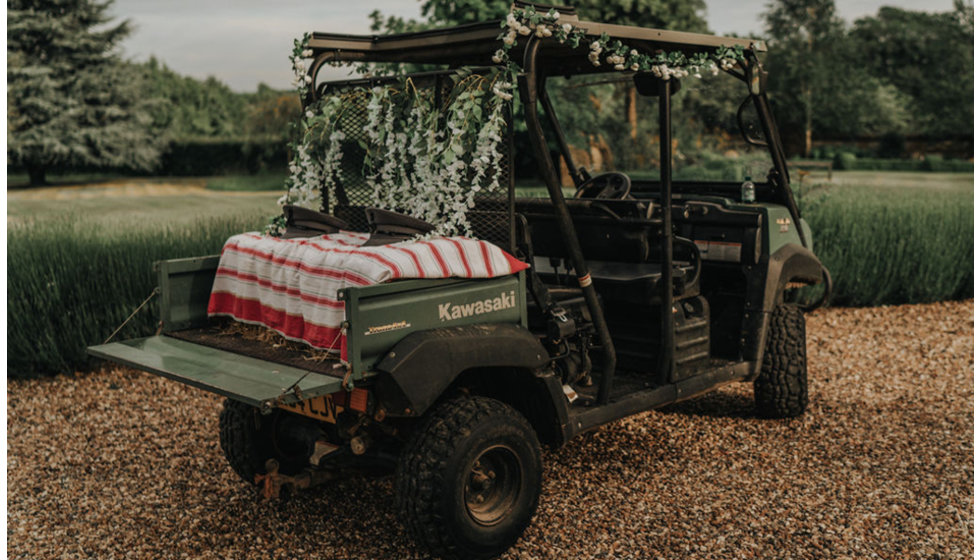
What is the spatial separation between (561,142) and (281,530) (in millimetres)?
2869

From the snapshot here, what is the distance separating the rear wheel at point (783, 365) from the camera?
5.04 meters

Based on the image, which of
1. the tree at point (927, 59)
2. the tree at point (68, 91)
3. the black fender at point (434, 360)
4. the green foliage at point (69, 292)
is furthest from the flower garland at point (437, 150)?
the tree at point (927, 59)

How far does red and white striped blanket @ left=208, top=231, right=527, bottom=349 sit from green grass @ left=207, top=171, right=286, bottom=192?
2200 centimetres

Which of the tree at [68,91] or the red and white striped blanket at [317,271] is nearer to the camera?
the red and white striped blanket at [317,271]

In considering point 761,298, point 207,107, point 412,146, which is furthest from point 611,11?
point 207,107

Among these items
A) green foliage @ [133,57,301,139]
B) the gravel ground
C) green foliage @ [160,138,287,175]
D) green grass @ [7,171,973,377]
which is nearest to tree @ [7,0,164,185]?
green foliage @ [133,57,301,139]

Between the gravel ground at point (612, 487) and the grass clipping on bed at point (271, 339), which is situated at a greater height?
the grass clipping on bed at point (271, 339)

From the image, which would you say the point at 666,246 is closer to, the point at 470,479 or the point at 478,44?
the point at 478,44

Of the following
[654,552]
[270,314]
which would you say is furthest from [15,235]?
[654,552]

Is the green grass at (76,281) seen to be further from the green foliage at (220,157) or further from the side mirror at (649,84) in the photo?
the green foliage at (220,157)

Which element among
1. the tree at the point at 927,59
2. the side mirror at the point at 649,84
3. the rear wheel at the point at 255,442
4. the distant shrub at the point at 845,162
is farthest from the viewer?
the tree at the point at 927,59

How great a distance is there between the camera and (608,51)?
12.5ft

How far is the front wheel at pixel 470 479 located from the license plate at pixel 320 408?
0.31 metres

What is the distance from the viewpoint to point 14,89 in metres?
26.5
